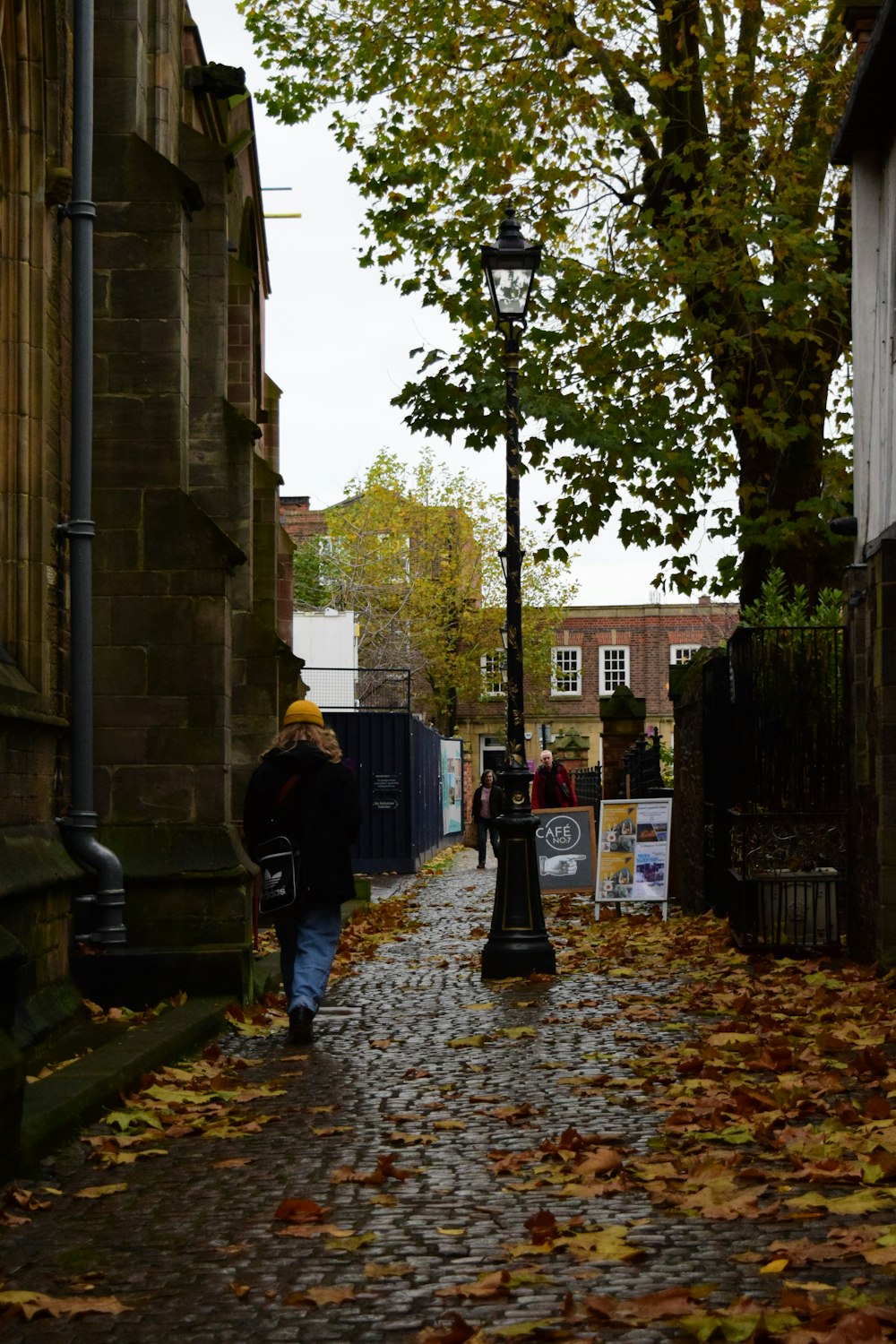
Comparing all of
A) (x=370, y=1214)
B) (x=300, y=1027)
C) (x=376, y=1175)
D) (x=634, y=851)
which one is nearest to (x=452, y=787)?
(x=634, y=851)

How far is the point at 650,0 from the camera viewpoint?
64.7 feet

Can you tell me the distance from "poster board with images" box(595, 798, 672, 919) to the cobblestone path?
7466 millimetres

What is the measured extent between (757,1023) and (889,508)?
4.37 metres

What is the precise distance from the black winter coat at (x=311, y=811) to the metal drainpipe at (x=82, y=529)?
0.89 meters

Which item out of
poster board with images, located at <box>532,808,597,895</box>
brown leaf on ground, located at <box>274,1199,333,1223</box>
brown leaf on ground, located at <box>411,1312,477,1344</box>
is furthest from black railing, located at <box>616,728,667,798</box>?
brown leaf on ground, located at <box>411,1312,477,1344</box>

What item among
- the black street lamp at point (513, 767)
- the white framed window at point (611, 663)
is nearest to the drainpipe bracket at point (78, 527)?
the black street lamp at point (513, 767)

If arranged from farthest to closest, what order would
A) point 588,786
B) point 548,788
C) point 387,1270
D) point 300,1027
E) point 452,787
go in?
point 452,787, point 588,786, point 548,788, point 300,1027, point 387,1270

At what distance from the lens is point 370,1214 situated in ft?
18.7

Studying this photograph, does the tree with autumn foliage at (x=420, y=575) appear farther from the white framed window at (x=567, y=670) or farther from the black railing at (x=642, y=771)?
the black railing at (x=642, y=771)

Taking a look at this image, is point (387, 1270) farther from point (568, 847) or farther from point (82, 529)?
point (568, 847)

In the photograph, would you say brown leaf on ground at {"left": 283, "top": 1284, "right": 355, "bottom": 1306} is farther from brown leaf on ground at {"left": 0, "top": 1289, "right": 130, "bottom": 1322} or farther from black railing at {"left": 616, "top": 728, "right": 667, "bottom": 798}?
black railing at {"left": 616, "top": 728, "right": 667, "bottom": 798}

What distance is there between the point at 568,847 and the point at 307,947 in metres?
9.79

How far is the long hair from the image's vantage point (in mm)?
10352

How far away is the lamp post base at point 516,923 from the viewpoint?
12.8m
